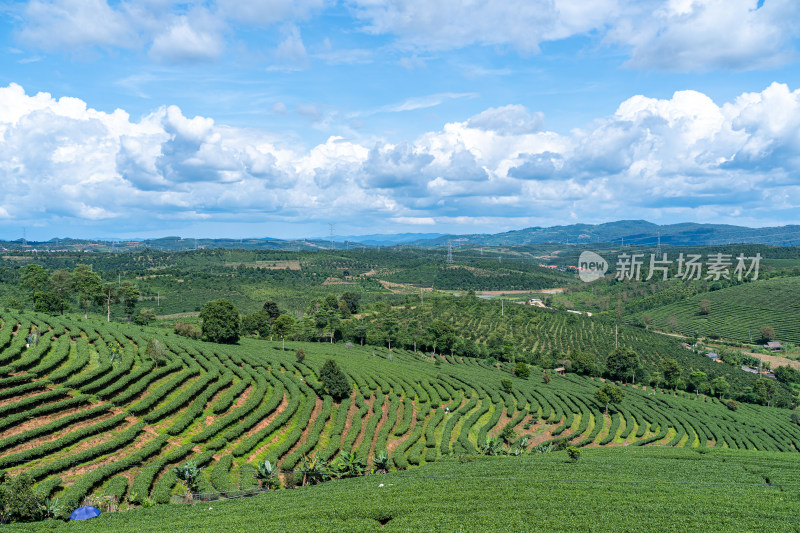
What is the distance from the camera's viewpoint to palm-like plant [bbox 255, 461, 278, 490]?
3030cm

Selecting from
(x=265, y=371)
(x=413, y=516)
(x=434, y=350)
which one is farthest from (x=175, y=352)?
(x=434, y=350)

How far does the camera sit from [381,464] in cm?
3447

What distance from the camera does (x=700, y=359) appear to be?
97.5 m

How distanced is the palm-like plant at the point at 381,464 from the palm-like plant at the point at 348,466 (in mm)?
1217

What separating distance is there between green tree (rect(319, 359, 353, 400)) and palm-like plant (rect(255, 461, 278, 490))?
16147mm

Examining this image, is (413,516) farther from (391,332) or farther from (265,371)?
(391,332)

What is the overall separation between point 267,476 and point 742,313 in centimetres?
A: 16011

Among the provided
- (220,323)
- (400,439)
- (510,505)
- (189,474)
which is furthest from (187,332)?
(510,505)

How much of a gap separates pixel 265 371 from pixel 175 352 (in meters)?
10.2

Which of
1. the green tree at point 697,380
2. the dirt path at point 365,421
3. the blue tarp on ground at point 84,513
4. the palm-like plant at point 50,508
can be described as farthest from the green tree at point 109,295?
the green tree at point 697,380

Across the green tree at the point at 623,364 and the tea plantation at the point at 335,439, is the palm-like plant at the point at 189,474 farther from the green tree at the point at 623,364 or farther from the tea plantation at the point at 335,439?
the green tree at the point at 623,364

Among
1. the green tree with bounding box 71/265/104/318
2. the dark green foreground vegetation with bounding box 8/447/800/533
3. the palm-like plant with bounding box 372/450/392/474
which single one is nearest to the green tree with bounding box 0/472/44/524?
the dark green foreground vegetation with bounding box 8/447/800/533

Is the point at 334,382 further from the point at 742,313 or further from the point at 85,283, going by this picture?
the point at 742,313

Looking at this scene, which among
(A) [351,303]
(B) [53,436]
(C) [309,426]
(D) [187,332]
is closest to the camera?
Result: (B) [53,436]
